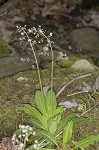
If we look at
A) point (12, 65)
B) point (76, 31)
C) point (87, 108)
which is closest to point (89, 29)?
point (76, 31)

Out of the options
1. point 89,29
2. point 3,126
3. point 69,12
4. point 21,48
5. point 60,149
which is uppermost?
point 69,12

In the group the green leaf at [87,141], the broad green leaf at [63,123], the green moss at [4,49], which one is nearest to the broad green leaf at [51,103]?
the broad green leaf at [63,123]

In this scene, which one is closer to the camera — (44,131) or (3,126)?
(44,131)

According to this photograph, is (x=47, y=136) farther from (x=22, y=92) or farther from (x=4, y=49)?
(x=4, y=49)

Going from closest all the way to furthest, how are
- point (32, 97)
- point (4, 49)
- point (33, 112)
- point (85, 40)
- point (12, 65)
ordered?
point (33, 112) < point (32, 97) < point (12, 65) < point (4, 49) < point (85, 40)

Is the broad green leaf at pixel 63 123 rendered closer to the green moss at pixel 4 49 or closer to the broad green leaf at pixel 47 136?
the broad green leaf at pixel 47 136

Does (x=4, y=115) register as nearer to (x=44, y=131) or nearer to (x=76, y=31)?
(x=44, y=131)

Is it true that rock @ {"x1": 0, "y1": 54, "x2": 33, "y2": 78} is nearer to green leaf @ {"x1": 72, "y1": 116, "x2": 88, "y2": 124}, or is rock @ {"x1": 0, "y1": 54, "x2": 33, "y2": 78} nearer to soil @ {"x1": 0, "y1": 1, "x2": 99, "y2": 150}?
soil @ {"x1": 0, "y1": 1, "x2": 99, "y2": 150}

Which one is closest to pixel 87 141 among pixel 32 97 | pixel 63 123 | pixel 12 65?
pixel 63 123
